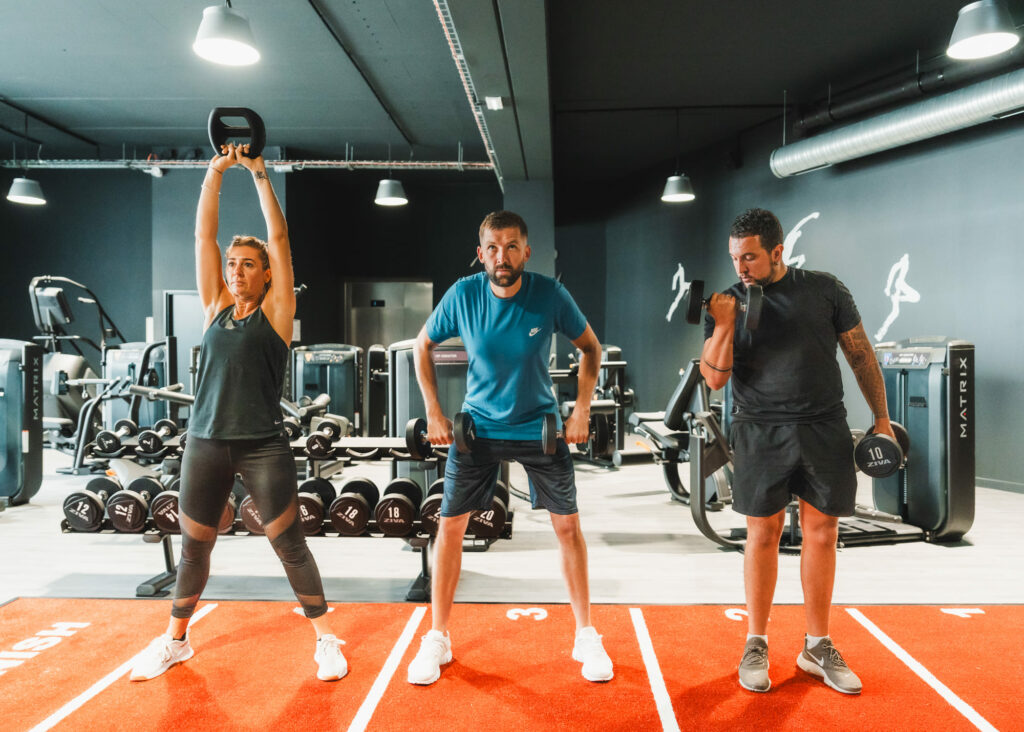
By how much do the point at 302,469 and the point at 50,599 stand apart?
3.64 m

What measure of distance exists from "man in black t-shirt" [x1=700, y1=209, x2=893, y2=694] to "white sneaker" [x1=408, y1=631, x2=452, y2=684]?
981 millimetres

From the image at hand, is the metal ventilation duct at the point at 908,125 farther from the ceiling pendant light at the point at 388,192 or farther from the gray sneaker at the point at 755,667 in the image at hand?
the gray sneaker at the point at 755,667

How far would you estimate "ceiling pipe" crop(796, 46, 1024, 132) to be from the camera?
504 centimetres

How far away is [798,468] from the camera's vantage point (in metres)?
2.05

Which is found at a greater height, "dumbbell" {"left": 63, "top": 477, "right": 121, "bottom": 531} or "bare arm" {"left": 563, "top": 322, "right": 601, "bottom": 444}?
"bare arm" {"left": 563, "top": 322, "right": 601, "bottom": 444}

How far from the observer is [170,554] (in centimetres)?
307

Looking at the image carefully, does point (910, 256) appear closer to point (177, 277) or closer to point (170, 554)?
point (170, 554)

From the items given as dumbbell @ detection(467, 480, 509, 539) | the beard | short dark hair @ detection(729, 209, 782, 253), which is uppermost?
short dark hair @ detection(729, 209, 782, 253)

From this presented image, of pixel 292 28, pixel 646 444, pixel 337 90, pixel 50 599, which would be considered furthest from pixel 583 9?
pixel 50 599

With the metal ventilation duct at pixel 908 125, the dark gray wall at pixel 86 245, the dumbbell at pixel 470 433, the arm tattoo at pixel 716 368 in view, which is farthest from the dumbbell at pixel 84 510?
the dark gray wall at pixel 86 245

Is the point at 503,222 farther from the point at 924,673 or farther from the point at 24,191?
the point at 24,191

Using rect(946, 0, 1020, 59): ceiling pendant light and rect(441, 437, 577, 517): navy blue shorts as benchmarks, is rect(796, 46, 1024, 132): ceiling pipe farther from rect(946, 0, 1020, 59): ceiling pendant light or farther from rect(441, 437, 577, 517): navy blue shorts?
rect(441, 437, 577, 517): navy blue shorts

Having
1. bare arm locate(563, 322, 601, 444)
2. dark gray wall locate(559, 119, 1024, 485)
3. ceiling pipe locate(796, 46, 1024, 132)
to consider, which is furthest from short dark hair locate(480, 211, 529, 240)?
dark gray wall locate(559, 119, 1024, 485)

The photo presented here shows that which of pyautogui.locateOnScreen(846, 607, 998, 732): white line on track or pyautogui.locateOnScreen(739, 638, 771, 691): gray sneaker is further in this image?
pyautogui.locateOnScreen(739, 638, 771, 691): gray sneaker
